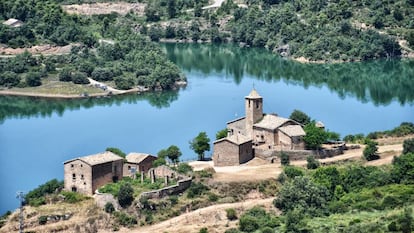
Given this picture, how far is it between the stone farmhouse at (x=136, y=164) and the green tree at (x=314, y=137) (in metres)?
7.77

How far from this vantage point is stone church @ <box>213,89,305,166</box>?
4434cm

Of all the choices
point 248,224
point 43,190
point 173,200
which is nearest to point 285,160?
point 173,200

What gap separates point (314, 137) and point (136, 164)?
8.80 m

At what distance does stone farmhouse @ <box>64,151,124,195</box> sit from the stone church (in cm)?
564

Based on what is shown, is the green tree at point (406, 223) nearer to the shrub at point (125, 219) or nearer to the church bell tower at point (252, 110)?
the shrub at point (125, 219)

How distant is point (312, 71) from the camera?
85.2 meters

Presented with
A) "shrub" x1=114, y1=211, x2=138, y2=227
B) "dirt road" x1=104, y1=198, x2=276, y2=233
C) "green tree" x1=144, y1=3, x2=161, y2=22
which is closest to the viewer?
"dirt road" x1=104, y1=198, x2=276, y2=233

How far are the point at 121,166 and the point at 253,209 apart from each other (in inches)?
279

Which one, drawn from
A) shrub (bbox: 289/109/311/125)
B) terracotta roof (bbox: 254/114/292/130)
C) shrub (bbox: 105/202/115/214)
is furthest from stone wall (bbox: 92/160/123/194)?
shrub (bbox: 289/109/311/125)

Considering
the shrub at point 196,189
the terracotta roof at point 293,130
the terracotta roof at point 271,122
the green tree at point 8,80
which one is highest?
the terracotta roof at point 271,122

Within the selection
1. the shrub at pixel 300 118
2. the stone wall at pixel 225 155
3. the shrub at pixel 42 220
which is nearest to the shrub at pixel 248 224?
the stone wall at pixel 225 155

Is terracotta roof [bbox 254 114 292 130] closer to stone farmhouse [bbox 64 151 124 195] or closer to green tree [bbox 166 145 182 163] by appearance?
green tree [bbox 166 145 182 163]

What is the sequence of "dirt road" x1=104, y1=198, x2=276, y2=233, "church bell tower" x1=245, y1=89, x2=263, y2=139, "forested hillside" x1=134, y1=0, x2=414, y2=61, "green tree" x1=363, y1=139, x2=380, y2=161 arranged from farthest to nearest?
"forested hillside" x1=134, y1=0, x2=414, y2=61 → "church bell tower" x1=245, y1=89, x2=263, y2=139 → "green tree" x1=363, y1=139, x2=380, y2=161 → "dirt road" x1=104, y1=198, x2=276, y2=233

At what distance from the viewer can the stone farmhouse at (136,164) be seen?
139 feet
